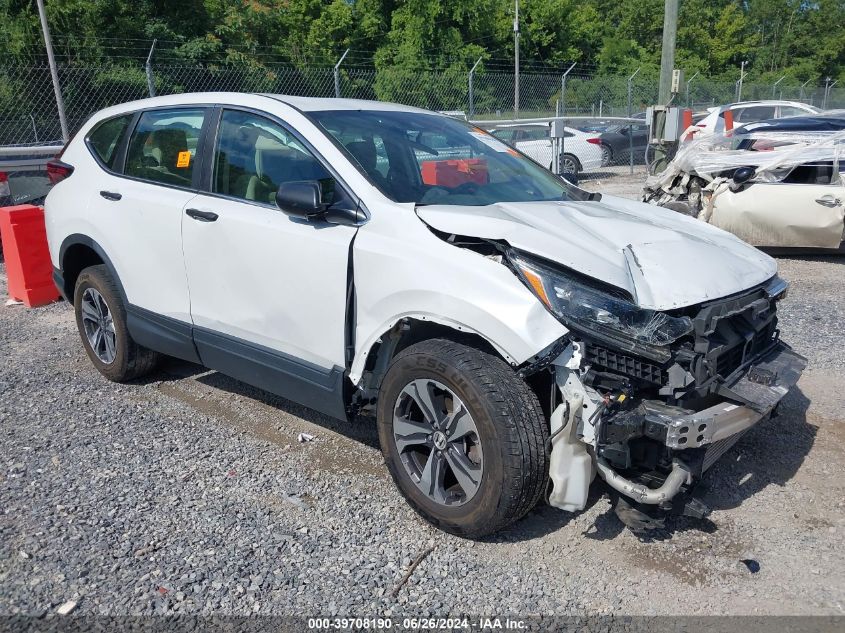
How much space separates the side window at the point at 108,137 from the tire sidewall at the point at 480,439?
275cm

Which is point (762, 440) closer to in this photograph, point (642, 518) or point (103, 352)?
point (642, 518)

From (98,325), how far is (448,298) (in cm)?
311

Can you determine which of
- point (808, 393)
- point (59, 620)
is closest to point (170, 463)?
point (59, 620)

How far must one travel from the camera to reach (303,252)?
3.62m

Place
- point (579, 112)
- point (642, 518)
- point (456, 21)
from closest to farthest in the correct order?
point (642, 518) → point (579, 112) → point (456, 21)

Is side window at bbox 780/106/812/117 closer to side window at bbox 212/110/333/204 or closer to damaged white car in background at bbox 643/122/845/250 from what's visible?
damaged white car in background at bbox 643/122/845/250

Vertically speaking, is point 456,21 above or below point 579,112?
above

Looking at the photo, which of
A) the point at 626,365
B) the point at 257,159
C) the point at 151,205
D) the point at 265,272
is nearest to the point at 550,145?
the point at 151,205

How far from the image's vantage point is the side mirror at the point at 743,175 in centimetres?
855

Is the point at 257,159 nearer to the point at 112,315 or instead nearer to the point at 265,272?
the point at 265,272

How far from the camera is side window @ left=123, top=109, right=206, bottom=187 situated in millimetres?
4348

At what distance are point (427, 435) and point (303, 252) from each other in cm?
107

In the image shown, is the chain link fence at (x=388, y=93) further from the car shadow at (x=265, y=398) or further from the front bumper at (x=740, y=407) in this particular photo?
the front bumper at (x=740, y=407)

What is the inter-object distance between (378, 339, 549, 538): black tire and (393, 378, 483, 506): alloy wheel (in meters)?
0.06
